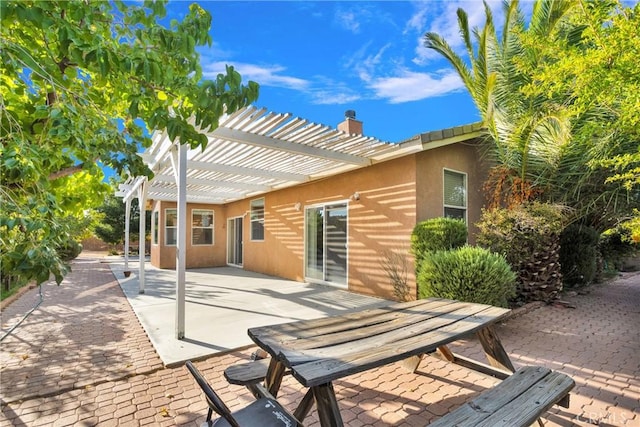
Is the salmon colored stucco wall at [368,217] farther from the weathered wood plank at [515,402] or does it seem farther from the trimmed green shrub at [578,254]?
the trimmed green shrub at [578,254]

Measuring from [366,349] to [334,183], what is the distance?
22.7 ft

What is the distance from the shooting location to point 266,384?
2.58 metres

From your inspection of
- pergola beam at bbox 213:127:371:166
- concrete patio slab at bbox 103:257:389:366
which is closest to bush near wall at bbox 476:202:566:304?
concrete patio slab at bbox 103:257:389:366

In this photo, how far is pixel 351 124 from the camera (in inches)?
339

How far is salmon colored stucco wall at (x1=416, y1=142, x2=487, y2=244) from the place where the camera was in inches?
276

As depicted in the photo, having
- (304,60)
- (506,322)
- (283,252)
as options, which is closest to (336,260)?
(283,252)

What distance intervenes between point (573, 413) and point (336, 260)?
6330 mm

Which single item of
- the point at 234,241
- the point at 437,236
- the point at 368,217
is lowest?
the point at 234,241

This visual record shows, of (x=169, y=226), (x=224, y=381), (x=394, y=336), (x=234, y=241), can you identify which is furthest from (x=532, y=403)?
(x=169, y=226)

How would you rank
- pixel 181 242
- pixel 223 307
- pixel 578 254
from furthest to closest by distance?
pixel 578 254
pixel 223 307
pixel 181 242

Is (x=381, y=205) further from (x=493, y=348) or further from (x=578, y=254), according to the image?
(x=578, y=254)

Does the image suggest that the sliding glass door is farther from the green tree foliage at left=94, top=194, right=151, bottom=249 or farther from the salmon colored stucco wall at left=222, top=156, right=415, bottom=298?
the green tree foliage at left=94, top=194, right=151, bottom=249

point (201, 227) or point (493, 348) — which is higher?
point (201, 227)

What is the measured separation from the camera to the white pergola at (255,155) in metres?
5.04
